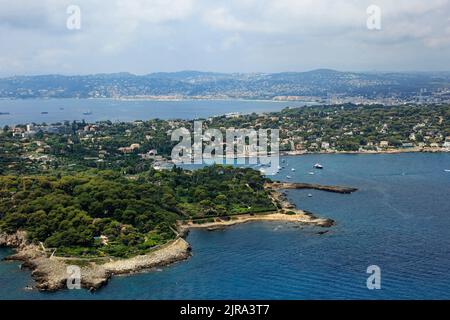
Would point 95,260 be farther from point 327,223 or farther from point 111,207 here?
point 327,223

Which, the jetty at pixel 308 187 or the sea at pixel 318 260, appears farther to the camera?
the jetty at pixel 308 187

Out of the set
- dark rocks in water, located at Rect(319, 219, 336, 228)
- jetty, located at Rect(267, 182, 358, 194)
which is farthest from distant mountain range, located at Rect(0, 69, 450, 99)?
dark rocks in water, located at Rect(319, 219, 336, 228)

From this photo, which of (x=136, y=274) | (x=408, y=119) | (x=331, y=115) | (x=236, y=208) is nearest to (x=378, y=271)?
(x=136, y=274)

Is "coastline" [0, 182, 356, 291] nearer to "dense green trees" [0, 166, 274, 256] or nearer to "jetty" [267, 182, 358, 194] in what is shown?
"dense green trees" [0, 166, 274, 256]

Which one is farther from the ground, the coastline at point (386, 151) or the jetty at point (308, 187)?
the coastline at point (386, 151)

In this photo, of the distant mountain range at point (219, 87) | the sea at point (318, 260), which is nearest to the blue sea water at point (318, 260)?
the sea at point (318, 260)

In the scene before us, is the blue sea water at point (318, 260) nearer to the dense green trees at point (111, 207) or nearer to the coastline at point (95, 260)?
the coastline at point (95, 260)
